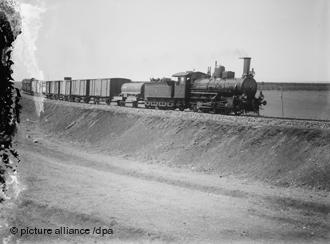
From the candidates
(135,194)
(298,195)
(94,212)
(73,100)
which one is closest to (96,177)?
(135,194)

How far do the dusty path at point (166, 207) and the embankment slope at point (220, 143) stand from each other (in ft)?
3.25

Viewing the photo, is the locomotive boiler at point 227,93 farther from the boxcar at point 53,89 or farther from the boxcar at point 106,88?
the boxcar at point 53,89

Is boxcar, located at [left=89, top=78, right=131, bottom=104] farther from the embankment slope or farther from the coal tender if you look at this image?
the coal tender

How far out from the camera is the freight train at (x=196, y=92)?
22047 millimetres

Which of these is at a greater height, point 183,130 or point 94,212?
point 183,130

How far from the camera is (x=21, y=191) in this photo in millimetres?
12344

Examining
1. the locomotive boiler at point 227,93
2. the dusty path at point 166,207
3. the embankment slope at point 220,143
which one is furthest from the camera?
the locomotive boiler at point 227,93

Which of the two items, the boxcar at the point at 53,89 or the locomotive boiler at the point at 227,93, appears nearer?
→ the locomotive boiler at the point at 227,93

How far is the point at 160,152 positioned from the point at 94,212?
9.78m

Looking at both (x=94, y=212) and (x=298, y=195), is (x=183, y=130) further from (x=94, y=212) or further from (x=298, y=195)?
(x=94, y=212)

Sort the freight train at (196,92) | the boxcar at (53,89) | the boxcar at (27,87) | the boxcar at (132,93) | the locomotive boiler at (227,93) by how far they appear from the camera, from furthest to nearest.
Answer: the boxcar at (27,87), the boxcar at (53,89), the boxcar at (132,93), the freight train at (196,92), the locomotive boiler at (227,93)

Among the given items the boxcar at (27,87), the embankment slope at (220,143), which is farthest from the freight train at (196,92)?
the boxcar at (27,87)

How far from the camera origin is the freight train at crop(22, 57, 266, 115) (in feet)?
72.3

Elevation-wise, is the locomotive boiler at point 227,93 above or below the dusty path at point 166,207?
above
